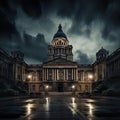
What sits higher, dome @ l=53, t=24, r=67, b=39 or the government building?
dome @ l=53, t=24, r=67, b=39

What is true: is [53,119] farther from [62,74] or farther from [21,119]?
[62,74]

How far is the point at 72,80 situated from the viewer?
13175cm

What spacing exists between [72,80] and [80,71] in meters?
8.97

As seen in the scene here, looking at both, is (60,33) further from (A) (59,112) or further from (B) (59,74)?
Answer: (A) (59,112)

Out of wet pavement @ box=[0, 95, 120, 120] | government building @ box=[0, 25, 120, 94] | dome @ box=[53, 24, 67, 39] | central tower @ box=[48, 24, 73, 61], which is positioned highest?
dome @ box=[53, 24, 67, 39]

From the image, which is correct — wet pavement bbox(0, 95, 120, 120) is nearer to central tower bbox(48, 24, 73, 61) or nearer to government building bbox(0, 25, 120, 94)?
government building bbox(0, 25, 120, 94)

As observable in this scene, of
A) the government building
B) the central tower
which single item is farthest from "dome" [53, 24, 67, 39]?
A: the government building

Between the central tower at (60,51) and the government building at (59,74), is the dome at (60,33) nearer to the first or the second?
the central tower at (60,51)

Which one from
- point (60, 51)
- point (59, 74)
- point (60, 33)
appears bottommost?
point (59, 74)

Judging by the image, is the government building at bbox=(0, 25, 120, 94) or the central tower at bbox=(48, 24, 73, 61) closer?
the government building at bbox=(0, 25, 120, 94)

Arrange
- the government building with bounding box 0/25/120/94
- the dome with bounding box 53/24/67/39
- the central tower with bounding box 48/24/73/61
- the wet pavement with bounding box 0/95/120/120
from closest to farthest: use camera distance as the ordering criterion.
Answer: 1. the wet pavement with bounding box 0/95/120/120
2. the government building with bounding box 0/25/120/94
3. the central tower with bounding box 48/24/73/61
4. the dome with bounding box 53/24/67/39

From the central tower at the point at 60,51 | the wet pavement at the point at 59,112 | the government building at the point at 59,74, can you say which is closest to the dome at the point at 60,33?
the central tower at the point at 60,51

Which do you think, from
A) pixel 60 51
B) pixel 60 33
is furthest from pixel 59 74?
pixel 60 33

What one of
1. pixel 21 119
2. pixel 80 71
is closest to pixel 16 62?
pixel 80 71
